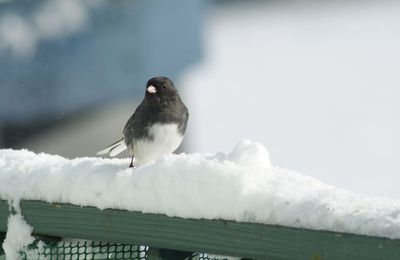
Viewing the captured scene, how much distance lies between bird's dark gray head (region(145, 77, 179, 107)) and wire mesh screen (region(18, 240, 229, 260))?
0.94m

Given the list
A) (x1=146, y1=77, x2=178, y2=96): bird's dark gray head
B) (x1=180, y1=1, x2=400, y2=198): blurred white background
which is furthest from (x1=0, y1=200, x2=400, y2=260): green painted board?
(x1=180, y1=1, x2=400, y2=198): blurred white background

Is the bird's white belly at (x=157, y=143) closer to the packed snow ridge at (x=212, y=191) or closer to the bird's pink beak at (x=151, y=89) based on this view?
the bird's pink beak at (x=151, y=89)

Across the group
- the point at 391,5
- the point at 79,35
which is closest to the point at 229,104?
the point at 79,35

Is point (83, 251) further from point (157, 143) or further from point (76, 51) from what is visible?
point (76, 51)

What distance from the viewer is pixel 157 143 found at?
9.17ft

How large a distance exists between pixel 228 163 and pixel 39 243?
1.76ft

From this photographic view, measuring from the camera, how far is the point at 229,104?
11.5 m

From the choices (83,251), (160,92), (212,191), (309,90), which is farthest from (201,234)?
(309,90)

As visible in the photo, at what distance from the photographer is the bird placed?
280 cm

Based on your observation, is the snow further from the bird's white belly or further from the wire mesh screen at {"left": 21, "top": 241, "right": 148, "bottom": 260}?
the bird's white belly

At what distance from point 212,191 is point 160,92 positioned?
130cm

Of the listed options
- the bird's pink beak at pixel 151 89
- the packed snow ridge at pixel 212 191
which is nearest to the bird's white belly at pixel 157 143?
the bird's pink beak at pixel 151 89

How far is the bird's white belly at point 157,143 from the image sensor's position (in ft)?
9.17

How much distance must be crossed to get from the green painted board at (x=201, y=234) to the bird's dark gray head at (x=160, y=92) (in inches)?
37.2
